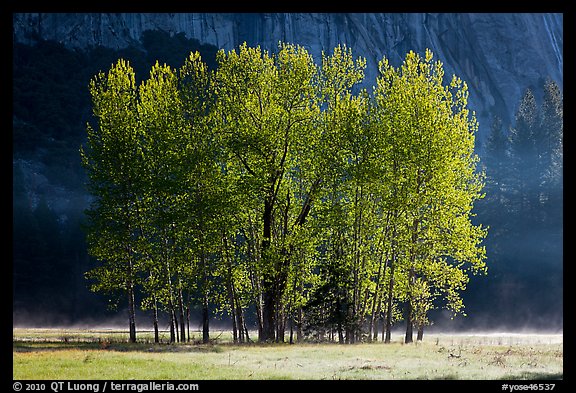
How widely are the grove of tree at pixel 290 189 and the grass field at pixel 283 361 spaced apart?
13.0 ft

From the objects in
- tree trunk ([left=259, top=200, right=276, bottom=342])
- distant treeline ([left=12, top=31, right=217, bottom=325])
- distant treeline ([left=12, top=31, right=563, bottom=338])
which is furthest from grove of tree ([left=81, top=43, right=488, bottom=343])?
distant treeline ([left=12, top=31, right=217, bottom=325])

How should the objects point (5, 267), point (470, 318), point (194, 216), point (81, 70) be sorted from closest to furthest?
point (5, 267), point (194, 216), point (470, 318), point (81, 70)

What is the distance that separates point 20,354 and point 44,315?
5732cm

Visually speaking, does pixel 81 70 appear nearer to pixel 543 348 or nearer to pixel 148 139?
pixel 148 139

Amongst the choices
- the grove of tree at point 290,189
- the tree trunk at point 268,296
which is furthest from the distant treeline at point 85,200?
the grove of tree at point 290,189

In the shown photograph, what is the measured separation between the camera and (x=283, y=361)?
32.3 metres

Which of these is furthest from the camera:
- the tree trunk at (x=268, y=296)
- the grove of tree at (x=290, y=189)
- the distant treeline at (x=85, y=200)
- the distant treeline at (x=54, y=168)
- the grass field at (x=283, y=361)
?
the distant treeline at (x=54, y=168)

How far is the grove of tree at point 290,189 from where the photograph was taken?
41.2 metres

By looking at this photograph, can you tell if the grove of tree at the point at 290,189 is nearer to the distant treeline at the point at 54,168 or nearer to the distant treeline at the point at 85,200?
the distant treeline at the point at 85,200

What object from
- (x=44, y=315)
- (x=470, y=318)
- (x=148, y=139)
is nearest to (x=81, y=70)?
(x=44, y=315)

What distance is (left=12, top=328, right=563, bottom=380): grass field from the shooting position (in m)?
29.0

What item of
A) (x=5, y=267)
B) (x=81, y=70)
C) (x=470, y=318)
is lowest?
Result: (x=470, y=318)

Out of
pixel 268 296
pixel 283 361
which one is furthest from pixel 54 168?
pixel 283 361

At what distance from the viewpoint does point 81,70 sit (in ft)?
592
